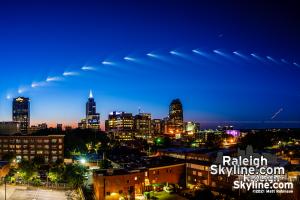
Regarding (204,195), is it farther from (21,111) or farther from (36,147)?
(21,111)

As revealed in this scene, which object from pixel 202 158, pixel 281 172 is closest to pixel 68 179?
pixel 202 158

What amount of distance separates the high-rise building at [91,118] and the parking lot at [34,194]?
4244 inches

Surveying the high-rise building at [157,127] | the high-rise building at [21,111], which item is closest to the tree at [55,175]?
the high-rise building at [21,111]

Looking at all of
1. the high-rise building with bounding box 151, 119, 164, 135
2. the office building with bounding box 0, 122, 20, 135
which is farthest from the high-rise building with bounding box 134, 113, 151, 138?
the office building with bounding box 0, 122, 20, 135

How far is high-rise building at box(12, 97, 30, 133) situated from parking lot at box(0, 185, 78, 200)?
94.8 meters

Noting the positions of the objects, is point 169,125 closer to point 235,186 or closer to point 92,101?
point 92,101

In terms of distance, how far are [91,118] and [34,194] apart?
12098cm

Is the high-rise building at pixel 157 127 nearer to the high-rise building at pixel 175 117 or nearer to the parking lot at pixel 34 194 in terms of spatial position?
the high-rise building at pixel 175 117

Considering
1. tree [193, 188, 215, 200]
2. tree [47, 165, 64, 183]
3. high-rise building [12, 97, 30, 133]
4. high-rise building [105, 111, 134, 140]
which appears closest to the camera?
tree [193, 188, 215, 200]

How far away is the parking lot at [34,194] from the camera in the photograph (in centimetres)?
1973

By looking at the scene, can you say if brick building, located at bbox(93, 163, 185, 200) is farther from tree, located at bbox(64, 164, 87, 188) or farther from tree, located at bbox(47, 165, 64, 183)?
tree, located at bbox(47, 165, 64, 183)

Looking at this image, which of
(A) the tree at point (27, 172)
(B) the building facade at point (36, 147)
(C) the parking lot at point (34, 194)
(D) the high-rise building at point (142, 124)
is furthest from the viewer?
(D) the high-rise building at point (142, 124)

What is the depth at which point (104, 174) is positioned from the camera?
765 inches

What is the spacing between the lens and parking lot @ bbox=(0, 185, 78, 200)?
19734mm
